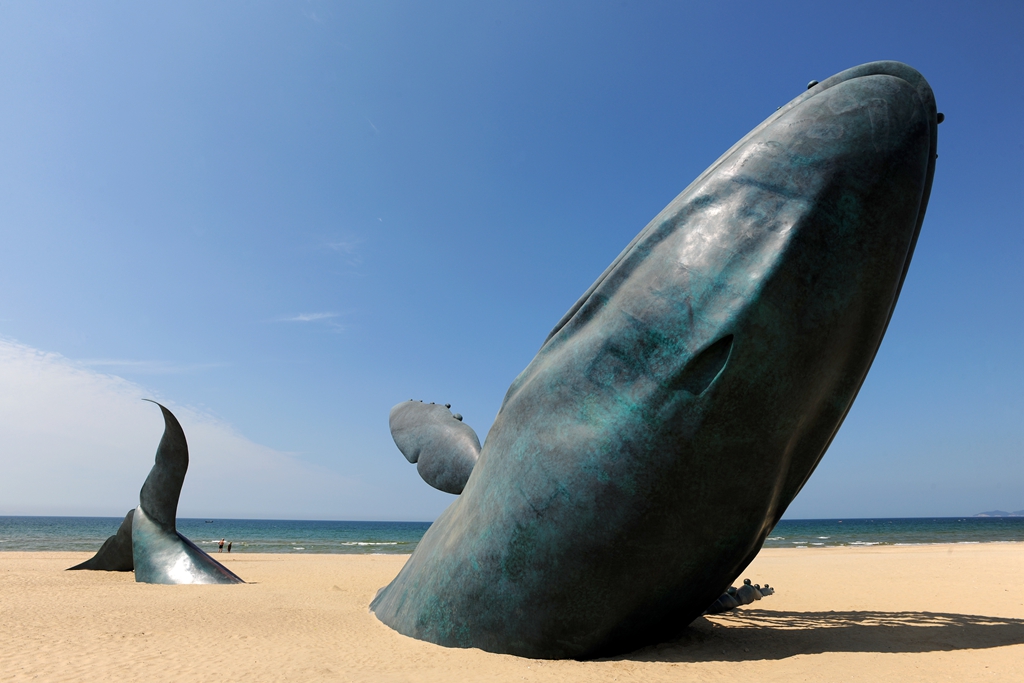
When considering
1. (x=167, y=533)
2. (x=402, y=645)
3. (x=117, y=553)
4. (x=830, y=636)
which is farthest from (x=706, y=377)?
(x=117, y=553)

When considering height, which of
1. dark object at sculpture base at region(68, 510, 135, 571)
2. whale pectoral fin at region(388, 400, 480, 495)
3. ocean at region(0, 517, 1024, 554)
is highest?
whale pectoral fin at region(388, 400, 480, 495)

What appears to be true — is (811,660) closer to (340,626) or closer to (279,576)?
(340,626)

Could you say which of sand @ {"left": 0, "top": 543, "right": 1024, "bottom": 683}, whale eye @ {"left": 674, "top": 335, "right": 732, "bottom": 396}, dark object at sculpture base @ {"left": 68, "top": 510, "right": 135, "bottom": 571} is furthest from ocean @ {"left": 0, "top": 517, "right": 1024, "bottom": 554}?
whale eye @ {"left": 674, "top": 335, "right": 732, "bottom": 396}

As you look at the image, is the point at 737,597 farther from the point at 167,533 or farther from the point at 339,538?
the point at 339,538

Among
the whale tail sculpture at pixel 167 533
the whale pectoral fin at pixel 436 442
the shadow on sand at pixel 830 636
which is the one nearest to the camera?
the shadow on sand at pixel 830 636

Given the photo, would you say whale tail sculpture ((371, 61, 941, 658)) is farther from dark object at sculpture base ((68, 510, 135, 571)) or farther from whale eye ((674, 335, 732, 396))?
dark object at sculpture base ((68, 510, 135, 571))

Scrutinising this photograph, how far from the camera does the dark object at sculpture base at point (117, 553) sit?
12.8 m

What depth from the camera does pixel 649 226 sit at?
441 cm

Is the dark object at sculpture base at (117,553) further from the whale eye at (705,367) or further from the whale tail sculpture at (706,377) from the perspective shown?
the whale eye at (705,367)

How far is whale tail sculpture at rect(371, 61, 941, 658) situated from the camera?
3793 mm

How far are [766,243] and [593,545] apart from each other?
2.33 m

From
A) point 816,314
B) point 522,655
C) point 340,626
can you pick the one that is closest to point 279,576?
point 340,626

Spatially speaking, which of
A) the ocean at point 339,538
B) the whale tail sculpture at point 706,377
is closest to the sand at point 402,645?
the whale tail sculpture at point 706,377

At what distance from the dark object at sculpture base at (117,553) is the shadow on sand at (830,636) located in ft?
38.7
